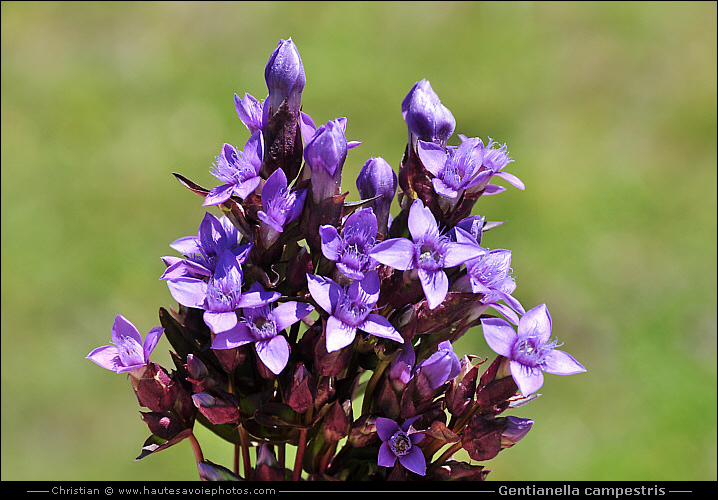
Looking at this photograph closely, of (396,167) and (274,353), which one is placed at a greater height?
(396,167)

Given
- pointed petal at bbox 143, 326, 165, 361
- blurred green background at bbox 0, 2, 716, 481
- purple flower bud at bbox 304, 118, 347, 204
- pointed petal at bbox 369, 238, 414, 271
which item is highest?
blurred green background at bbox 0, 2, 716, 481

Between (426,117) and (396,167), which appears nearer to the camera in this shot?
(426,117)

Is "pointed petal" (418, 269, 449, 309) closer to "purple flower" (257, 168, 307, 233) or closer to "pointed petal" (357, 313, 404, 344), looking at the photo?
"pointed petal" (357, 313, 404, 344)

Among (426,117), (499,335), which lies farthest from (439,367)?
(426,117)

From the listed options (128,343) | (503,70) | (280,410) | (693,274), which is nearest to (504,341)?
(280,410)

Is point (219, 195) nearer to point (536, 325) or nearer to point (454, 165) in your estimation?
point (454, 165)

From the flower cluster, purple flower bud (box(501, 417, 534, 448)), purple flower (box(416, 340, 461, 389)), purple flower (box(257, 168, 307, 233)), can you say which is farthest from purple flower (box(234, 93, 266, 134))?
purple flower bud (box(501, 417, 534, 448))

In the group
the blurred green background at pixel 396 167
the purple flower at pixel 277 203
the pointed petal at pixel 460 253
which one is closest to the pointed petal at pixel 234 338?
the purple flower at pixel 277 203
